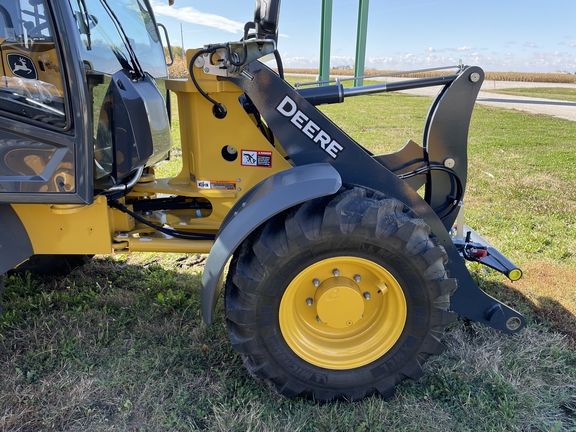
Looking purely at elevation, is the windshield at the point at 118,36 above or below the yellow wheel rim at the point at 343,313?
above

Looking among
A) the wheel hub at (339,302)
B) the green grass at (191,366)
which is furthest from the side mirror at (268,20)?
the green grass at (191,366)

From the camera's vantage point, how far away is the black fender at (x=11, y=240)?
2299mm

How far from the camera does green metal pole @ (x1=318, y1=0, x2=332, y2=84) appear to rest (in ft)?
47.4

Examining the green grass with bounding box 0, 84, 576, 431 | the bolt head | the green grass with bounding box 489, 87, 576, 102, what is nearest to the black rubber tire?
the green grass with bounding box 0, 84, 576, 431

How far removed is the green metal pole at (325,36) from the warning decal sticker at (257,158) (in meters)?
12.6

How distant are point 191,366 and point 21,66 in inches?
71.2

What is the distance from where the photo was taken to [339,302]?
7.63ft

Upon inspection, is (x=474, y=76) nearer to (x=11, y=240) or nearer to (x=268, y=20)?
(x=268, y=20)

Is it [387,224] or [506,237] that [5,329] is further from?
[506,237]

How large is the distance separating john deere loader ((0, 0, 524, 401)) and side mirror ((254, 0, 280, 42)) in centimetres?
2

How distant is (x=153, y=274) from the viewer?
3.70m

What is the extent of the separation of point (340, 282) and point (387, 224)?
41cm

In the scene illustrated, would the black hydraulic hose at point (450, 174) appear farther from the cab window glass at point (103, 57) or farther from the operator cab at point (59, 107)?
the cab window glass at point (103, 57)

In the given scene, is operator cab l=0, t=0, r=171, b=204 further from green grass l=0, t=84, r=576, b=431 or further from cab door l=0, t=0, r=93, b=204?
green grass l=0, t=84, r=576, b=431
